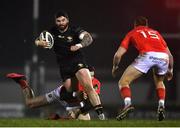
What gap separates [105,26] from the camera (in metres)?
17.5

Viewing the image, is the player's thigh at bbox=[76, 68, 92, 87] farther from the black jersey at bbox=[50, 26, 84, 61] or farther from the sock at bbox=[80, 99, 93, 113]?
the sock at bbox=[80, 99, 93, 113]

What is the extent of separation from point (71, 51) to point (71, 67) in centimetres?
24

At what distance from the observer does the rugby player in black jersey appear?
14.0 metres

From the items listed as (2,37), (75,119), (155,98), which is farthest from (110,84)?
(75,119)

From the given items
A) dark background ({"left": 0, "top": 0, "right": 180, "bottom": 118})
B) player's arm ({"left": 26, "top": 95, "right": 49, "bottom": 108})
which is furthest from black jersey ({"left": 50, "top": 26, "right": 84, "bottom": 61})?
dark background ({"left": 0, "top": 0, "right": 180, "bottom": 118})

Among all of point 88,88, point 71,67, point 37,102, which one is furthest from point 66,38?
point 37,102

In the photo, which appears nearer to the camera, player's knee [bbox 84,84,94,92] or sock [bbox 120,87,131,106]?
sock [bbox 120,87,131,106]

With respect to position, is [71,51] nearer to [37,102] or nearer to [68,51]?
[68,51]

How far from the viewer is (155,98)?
17.4m

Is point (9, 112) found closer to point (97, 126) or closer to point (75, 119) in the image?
point (75, 119)

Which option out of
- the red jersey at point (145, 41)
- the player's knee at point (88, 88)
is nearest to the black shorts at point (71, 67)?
the player's knee at point (88, 88)

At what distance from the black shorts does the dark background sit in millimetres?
2957

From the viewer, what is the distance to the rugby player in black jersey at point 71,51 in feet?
46.0

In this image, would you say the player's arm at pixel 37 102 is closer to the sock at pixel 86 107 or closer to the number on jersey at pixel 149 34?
the sock at pixel 86 107
